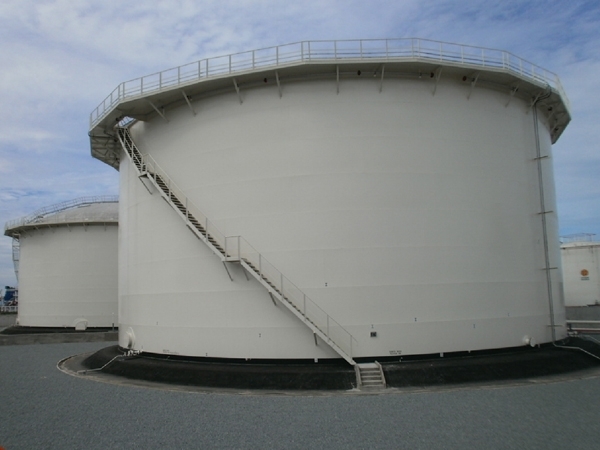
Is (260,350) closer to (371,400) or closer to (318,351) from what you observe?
(318,351)

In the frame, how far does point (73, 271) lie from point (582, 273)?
3840 cm

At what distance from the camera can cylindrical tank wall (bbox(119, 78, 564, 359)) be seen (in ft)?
52.1

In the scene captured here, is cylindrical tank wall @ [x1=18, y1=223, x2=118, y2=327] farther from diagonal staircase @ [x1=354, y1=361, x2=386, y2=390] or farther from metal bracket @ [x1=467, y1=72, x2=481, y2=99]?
metal bracket @ [x1=467, y1=72, x2=481, y2=99]

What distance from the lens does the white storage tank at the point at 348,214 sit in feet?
52.1

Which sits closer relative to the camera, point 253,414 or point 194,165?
point 253,414

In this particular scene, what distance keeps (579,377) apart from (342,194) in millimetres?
9385

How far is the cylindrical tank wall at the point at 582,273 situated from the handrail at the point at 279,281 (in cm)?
3001

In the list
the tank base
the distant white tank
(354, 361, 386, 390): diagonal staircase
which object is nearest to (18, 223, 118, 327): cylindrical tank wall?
the tank base

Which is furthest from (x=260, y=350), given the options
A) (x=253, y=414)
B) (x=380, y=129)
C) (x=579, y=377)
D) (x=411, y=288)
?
(x=579, y=377)

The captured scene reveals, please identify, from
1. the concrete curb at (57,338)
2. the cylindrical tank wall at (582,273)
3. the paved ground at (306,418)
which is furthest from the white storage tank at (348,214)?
the cylindrical tank wall at (582,273)

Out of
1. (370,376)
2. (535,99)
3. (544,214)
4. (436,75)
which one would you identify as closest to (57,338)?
(370,376)

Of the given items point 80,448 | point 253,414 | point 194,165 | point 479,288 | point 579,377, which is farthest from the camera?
point 194,165

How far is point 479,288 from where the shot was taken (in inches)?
651

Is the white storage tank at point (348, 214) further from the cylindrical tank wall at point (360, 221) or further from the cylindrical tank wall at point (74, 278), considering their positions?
the cylindrical tank wall at point (74, 278)
